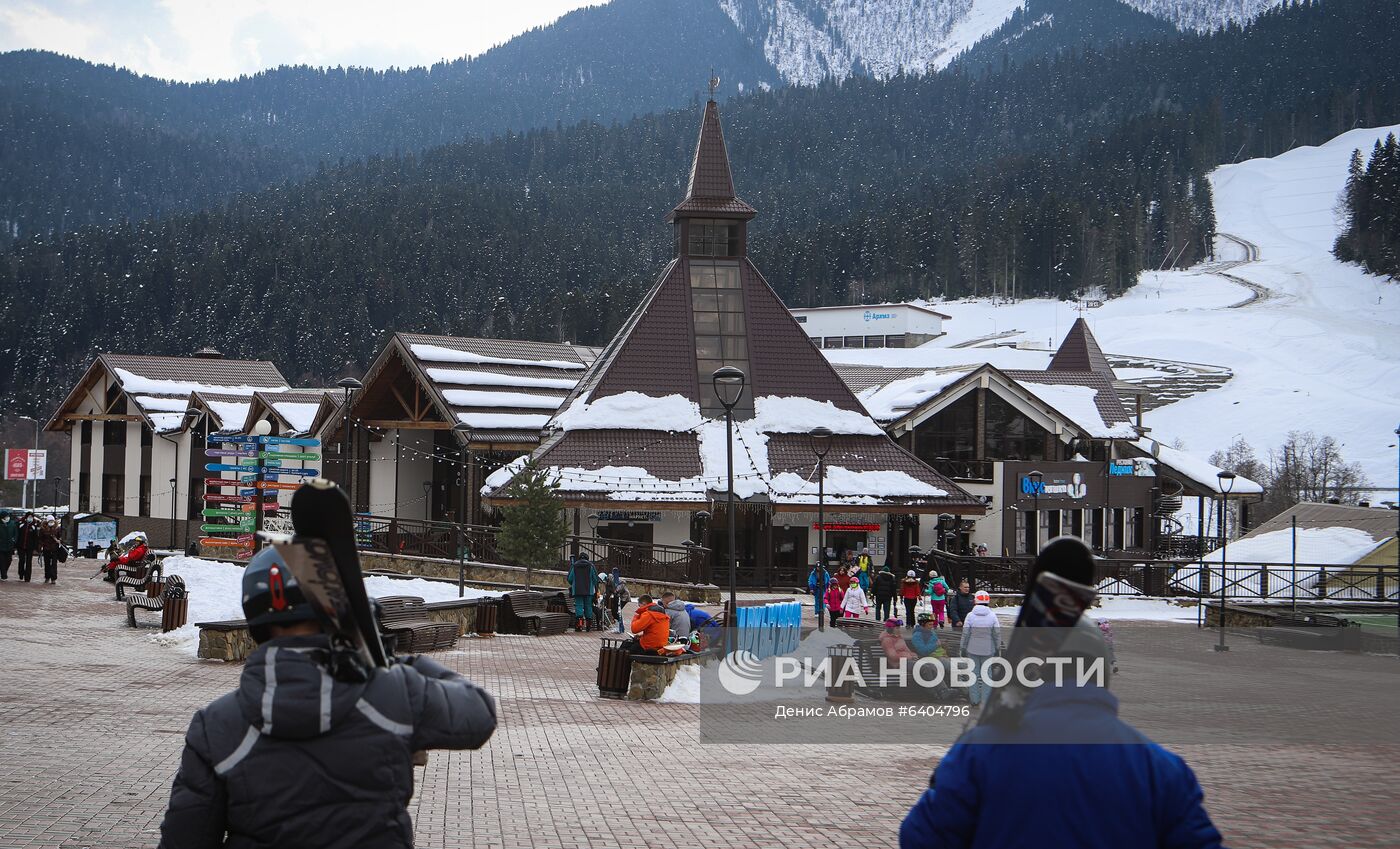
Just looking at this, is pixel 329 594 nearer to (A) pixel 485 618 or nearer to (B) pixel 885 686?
(B) pixel 885 686

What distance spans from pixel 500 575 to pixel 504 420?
398 inches

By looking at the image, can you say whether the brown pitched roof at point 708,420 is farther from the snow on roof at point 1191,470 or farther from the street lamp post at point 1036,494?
the snow on roof at point 1191,470

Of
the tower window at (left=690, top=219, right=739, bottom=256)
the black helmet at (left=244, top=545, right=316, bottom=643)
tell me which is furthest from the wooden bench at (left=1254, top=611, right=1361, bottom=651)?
the black helmet at (left=244, top=545, right=316, bottom=643)

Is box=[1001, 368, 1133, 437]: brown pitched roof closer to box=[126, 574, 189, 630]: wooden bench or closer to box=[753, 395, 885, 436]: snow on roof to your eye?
box=[753, 395, 885, 436]: snow on roof

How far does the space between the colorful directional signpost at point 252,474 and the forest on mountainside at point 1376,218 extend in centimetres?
12808

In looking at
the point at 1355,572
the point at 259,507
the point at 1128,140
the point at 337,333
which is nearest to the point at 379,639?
the point at 259,507

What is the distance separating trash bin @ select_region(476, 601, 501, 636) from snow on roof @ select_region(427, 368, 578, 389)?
2010 centimetres

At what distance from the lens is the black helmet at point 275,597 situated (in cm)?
333

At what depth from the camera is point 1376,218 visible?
5369 inches

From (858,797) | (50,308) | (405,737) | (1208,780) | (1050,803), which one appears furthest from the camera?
(50,308)

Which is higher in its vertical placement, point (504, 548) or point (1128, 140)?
point (1128, 140)

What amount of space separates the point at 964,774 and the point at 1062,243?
14816cm

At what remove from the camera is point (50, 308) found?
397ft

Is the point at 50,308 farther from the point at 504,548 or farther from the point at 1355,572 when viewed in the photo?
the point at 1355,572
